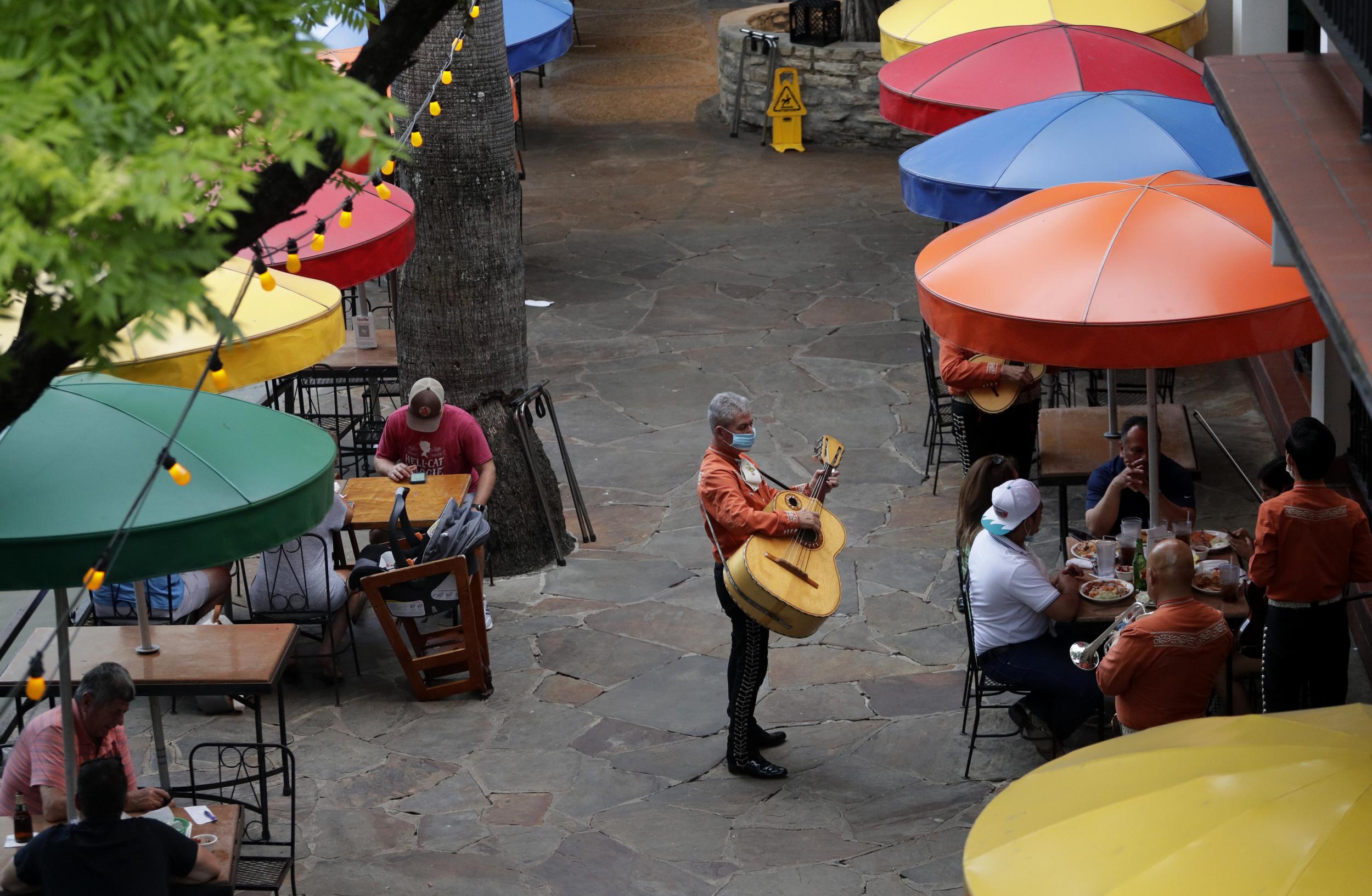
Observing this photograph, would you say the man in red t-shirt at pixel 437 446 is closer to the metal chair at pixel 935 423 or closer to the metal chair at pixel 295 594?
the metal chair at pixel 295 594

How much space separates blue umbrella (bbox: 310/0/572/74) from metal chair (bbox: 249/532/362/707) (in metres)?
7.89

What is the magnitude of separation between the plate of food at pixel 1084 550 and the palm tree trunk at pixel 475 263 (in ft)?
12.7

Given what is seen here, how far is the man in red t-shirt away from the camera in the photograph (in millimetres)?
9531

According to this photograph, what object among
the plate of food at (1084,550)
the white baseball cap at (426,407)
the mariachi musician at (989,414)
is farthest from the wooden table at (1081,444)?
Answer: the white baseball cap at (426,407)

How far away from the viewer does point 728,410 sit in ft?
24.3

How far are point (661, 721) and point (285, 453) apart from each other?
3603mm

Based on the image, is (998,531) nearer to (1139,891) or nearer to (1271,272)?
(1271,272)

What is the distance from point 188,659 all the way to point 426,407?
8.83ft

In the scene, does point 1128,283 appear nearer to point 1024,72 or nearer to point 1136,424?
point 1136,424

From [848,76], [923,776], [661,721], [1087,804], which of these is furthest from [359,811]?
[848,76]

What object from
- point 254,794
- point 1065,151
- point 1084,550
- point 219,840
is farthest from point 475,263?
point 219,840

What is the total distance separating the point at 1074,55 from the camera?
11203mm

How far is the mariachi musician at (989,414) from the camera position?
31.9ft

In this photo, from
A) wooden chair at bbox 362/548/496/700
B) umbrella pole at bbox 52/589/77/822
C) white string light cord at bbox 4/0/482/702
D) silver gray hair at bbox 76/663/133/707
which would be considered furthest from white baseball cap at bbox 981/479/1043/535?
umbrella pole at bbox 52/589/77/822
